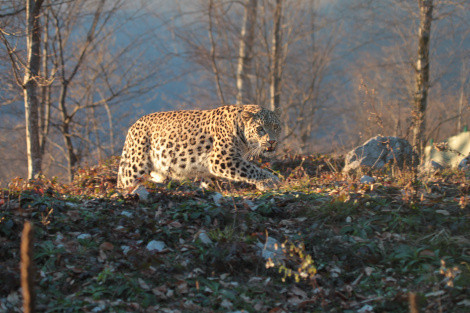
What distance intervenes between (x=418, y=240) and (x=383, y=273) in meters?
0.68

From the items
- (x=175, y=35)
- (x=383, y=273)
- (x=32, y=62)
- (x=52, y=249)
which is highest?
(x=175, y=35)

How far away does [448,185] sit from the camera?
20.8ft

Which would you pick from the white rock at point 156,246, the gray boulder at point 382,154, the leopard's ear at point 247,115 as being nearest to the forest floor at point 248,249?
the white rock at point 156,246

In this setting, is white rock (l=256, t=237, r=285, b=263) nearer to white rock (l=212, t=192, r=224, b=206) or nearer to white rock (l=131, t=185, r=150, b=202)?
white rock (l=212, t=192, r=224, b=206)

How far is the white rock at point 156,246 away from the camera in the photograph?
16.7ft

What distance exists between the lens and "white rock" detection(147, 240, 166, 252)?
16.7 ft

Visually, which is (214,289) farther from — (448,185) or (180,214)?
(448,185)

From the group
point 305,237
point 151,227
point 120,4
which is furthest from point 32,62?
point 305,237

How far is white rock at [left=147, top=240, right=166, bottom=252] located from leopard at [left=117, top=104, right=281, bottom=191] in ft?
10.3

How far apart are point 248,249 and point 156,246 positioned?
3.35 ft

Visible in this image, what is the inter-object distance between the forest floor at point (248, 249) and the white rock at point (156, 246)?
11 mm

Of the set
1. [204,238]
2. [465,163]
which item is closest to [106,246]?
[204,238]

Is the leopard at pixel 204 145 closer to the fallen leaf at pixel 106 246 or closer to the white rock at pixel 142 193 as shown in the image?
the white rock at pixel 142 193

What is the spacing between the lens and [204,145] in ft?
29.2
